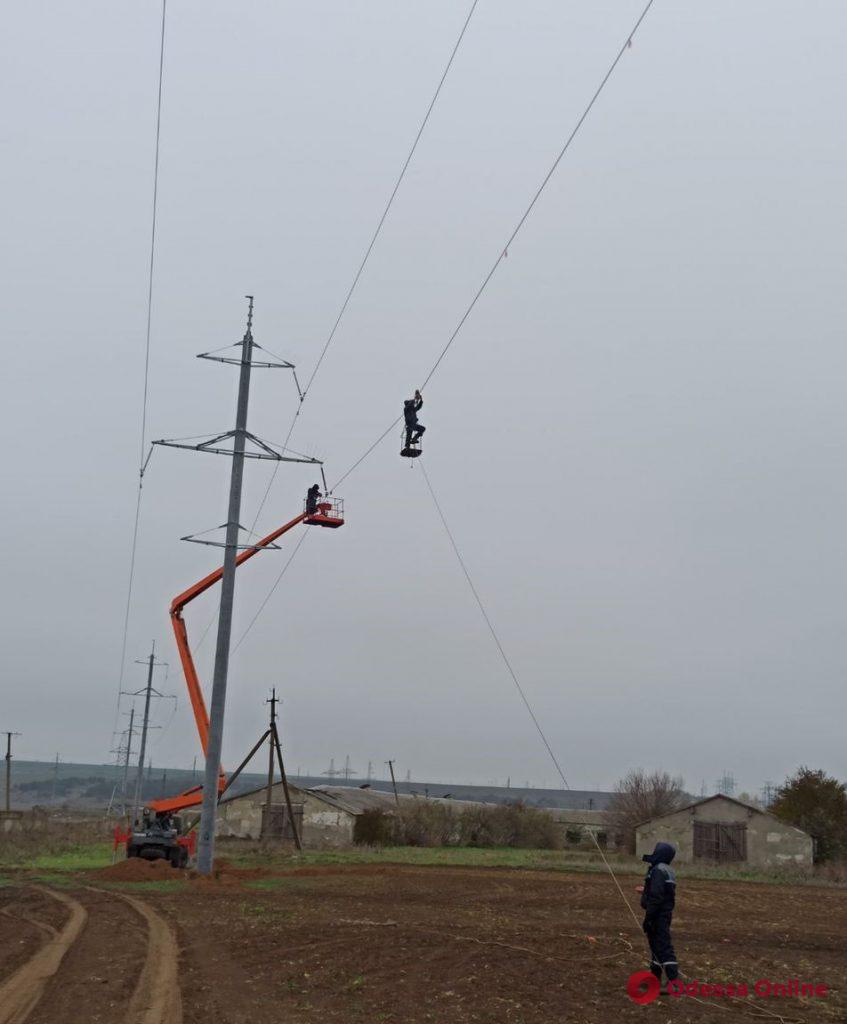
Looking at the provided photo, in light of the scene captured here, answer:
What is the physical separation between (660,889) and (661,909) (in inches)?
8.3

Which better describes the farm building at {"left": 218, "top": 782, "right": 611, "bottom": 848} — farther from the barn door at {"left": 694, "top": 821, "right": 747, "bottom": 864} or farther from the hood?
the hood

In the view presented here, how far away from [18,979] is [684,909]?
47.6 ft

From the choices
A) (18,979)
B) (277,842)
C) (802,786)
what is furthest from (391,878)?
(802,786)

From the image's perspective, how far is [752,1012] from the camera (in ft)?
35.0

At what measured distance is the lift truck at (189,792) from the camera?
29.1 metres

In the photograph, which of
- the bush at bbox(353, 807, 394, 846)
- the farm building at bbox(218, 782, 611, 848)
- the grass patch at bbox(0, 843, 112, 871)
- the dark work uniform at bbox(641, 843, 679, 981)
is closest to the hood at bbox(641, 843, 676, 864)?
the dark work uniform at bbox(641, 843, 679, 981)

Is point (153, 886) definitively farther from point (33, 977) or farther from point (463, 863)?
point (463, 863)

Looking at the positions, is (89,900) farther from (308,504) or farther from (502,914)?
(308,504)

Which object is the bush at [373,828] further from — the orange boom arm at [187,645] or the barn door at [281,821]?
the orange boom arm at [187,645]

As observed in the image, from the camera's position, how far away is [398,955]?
44.7 ft
